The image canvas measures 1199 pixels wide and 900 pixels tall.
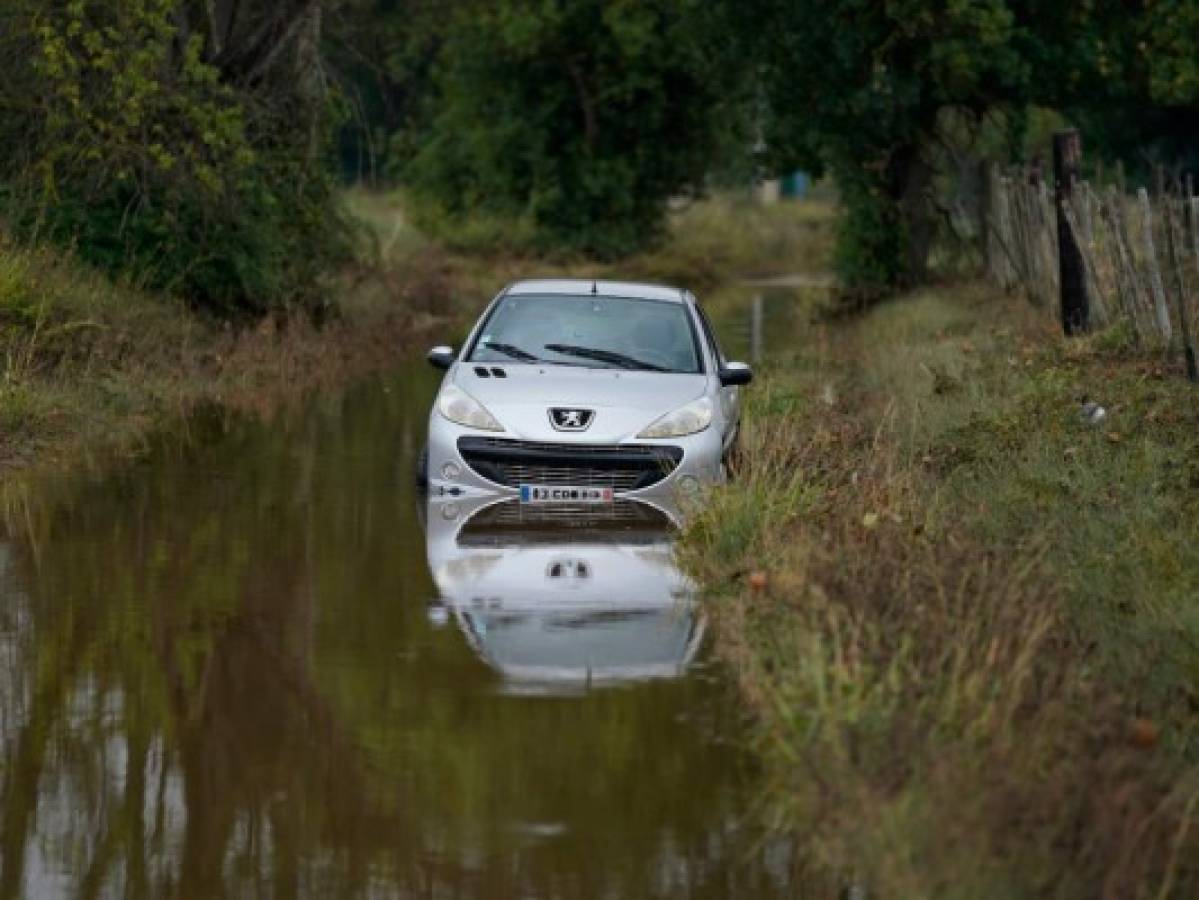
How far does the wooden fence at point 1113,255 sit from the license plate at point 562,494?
4612 mm

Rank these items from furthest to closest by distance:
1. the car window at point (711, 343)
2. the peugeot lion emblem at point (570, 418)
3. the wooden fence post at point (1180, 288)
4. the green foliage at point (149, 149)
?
the green foliage at point (149, 149) → the wooden fence post at point (1180, 288) → the car window at point (711, 343) → the peugeot lion emblem at point (570, 418)

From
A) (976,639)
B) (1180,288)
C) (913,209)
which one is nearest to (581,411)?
(1180,288)

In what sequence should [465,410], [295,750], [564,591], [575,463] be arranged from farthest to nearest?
[465,410], [575,463], [564,591], [295,750]

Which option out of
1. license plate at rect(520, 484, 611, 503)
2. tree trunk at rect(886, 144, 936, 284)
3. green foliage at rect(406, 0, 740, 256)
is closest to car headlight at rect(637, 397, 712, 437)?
license plate at rect(520, 484, 611, 503)

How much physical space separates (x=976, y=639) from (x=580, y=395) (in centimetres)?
746

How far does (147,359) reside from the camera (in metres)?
23.1

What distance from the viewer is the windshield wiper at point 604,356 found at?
16766 mm

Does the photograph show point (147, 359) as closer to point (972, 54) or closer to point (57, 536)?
point (57, 536)

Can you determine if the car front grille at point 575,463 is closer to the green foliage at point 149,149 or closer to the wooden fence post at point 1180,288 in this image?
the wooden fence post at point 1180,288

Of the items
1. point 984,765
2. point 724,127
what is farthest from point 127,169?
point 724,127

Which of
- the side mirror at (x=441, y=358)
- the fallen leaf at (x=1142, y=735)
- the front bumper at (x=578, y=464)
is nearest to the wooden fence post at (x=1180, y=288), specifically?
the front bumper at (x=578, y=464)

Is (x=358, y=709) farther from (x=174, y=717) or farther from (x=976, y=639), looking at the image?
(x=976, y=639)

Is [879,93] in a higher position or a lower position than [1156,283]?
higher

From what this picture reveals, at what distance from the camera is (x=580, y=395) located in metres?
15.8
